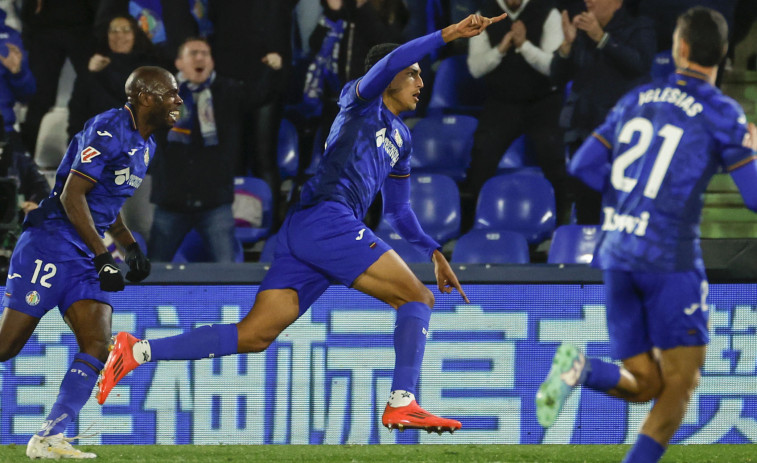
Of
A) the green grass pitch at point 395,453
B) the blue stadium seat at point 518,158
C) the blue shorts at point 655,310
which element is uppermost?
the blue stadium seat at point 518,158

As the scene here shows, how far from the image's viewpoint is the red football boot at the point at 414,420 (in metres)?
4.68

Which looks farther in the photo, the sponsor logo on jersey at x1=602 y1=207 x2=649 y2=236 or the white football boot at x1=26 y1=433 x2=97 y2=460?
the white football boot at x1=26 y1=433 x2=97 y2=460

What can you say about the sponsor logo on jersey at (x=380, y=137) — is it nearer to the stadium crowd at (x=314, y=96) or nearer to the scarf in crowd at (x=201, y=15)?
the stadium crowd at (x=314, y=96)

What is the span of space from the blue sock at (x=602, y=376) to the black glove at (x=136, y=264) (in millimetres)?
2312

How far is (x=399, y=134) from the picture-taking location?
206 inches

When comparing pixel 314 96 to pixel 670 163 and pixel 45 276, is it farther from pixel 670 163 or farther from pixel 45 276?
pixel 670 163

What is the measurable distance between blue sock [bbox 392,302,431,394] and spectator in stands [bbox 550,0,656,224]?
3533mm

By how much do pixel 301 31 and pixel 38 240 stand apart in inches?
173

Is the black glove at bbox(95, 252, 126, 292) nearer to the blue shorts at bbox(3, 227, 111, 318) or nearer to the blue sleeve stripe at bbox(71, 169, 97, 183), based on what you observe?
the blue shorts at bbox(3, 227, 111, 318)

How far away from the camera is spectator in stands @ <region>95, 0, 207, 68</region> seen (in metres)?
9.05

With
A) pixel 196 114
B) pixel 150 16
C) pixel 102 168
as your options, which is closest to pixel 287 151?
pixel 196 114

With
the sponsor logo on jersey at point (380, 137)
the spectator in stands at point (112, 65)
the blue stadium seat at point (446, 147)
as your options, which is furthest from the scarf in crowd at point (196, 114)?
the sponsor logo on jersey at point (380, 137)

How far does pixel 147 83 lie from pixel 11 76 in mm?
3871

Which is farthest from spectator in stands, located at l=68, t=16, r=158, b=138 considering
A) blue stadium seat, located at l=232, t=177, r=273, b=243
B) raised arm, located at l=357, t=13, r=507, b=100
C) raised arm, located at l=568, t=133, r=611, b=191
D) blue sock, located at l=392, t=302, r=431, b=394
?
raised arm, located at l=568, t=133, r=611, b=191
